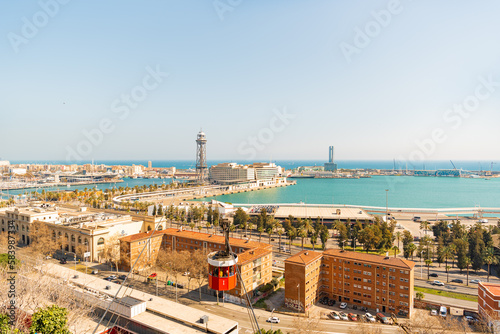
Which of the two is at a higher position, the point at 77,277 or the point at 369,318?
the point at 77,277

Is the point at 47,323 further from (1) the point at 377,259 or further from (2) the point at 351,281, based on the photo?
(1) the point at 377,259

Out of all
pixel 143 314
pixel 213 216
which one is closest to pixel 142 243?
pixel 143 314

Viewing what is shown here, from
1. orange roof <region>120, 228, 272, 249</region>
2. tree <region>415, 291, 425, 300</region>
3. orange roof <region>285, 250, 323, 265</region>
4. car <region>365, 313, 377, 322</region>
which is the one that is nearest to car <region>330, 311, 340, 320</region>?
car <region>365, 313, 377, 322</region>

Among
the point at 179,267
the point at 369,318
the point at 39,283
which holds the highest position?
the point at 39,283

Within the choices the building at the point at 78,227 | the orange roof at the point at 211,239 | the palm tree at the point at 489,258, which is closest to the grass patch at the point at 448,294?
the palm tree at the point at 489,258

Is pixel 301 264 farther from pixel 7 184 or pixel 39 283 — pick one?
pixel 7 184

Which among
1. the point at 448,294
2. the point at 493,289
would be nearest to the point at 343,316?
the point at 493,289

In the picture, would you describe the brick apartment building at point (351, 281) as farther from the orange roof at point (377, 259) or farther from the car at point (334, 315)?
the car at point (334, 315)
